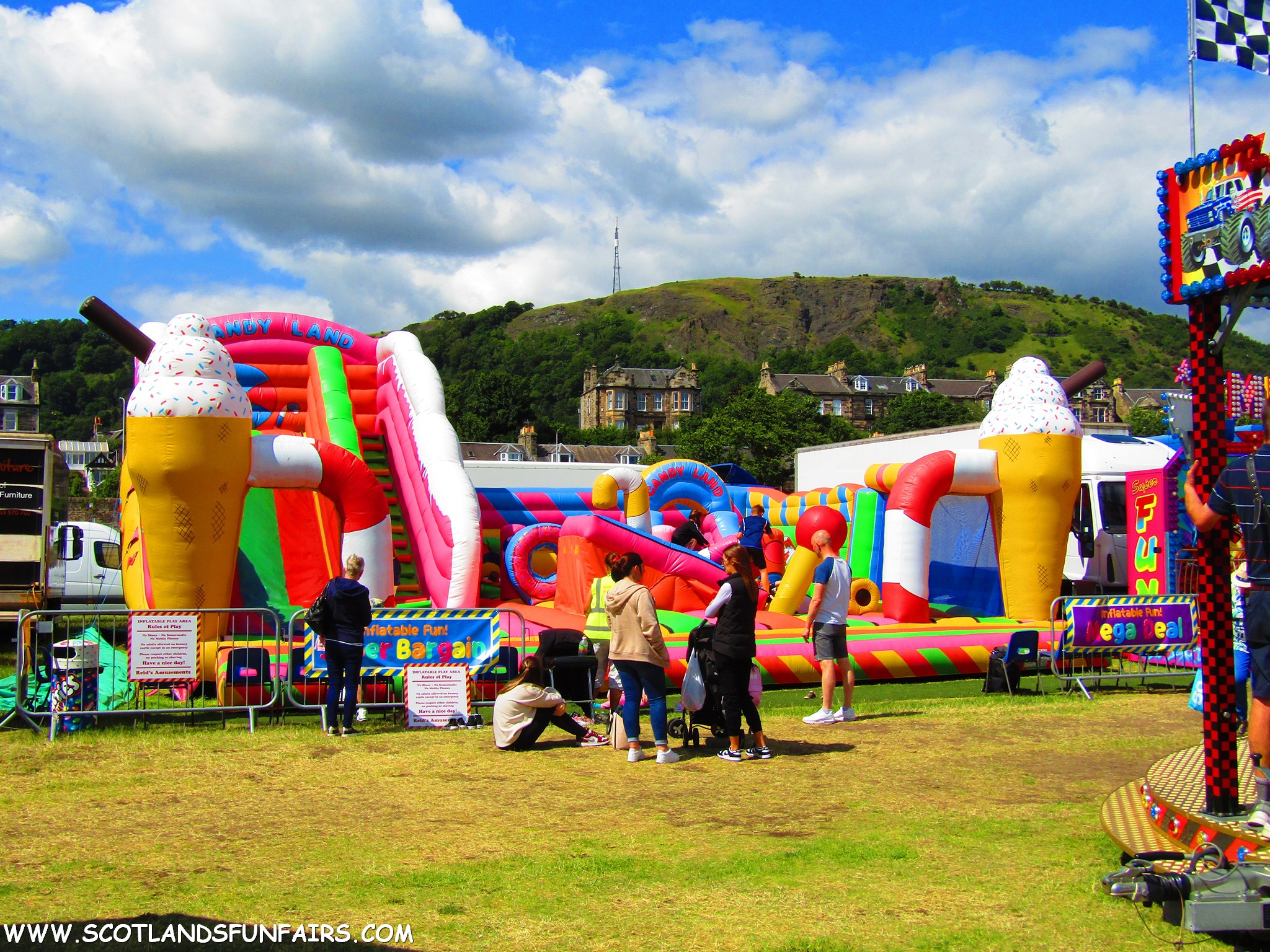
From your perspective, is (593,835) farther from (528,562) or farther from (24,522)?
(24,522)

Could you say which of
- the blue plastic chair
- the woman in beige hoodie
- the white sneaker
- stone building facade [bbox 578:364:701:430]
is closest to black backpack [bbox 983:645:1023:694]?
the blue plastic chair

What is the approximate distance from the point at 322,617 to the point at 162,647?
1352 millimetres

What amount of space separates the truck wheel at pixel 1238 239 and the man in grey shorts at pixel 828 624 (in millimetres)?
3985

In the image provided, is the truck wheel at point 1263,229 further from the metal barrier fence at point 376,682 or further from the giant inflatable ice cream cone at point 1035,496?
the giant inflatable ice cream cone at point 1035,496

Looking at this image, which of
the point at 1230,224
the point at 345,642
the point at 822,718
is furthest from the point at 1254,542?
the point at 345,642

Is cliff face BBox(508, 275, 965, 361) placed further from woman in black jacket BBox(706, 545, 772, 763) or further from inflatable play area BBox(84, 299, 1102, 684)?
woman in black jacket BBox(706, 545, 772, 763)

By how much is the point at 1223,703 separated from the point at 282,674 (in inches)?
277

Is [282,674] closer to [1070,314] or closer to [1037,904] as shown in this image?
[1037,904]

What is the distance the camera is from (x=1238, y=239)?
14.3 ft

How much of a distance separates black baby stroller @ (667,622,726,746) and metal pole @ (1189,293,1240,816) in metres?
3.19

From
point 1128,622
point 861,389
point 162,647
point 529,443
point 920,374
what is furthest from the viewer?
point 861,389

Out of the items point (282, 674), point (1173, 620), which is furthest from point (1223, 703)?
point (282, 674)

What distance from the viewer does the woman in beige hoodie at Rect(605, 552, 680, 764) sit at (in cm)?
698

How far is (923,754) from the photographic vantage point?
22.9 ft
